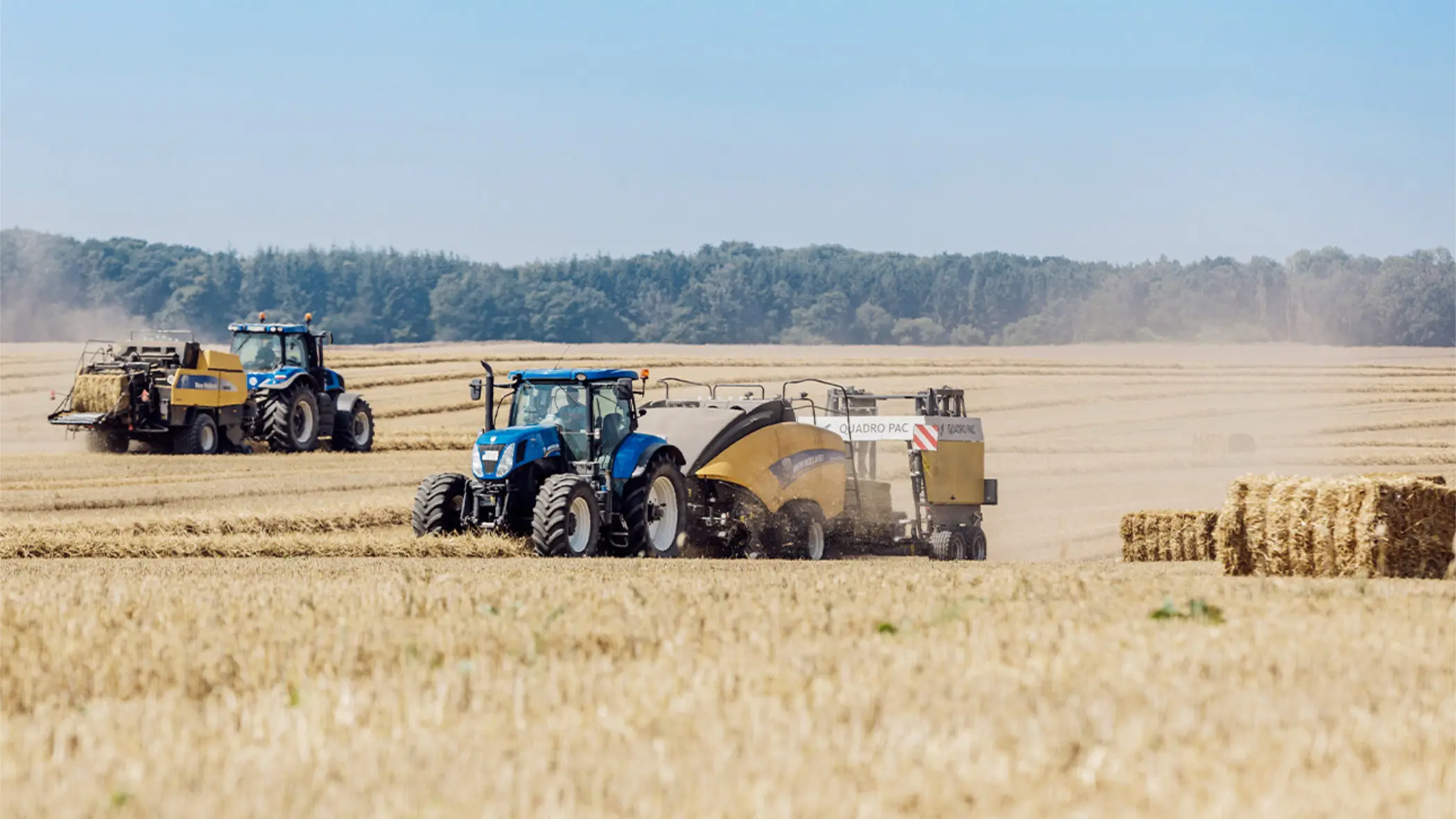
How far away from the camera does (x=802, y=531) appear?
17.9m

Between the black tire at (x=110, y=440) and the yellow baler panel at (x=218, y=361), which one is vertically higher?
the yellow baler panel at (x=218, y=361)

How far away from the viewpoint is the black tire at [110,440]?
1165 inches

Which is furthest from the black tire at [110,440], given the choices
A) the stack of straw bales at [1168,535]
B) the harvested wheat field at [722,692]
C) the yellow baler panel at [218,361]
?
the stack of straw bales at [1168,535]

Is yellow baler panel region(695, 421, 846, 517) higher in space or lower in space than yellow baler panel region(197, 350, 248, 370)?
lower

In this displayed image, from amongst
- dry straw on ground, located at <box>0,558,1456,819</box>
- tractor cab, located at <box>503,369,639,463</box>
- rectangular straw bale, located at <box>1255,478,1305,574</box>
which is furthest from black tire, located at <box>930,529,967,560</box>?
dry straw on ground, located at <box>0,558,1456,819</box>

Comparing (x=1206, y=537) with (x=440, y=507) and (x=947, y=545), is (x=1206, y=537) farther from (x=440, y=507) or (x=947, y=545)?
(x=440, y=507)

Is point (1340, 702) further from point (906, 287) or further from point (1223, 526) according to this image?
point (906, 287)

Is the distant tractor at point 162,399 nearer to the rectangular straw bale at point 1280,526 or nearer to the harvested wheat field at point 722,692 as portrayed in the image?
the harvested wheat field at point 722,692

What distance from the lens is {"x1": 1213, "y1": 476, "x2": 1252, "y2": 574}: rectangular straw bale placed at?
12258 mm

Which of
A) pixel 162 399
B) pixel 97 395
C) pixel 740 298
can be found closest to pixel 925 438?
pixel 162 399

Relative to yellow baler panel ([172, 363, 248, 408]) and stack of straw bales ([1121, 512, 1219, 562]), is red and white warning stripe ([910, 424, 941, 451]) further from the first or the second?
yellow baler panel ([172, 363, 248, 408])

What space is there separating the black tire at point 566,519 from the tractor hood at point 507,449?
13.9 inches

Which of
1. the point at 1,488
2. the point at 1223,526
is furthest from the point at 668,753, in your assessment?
the point at 1,488

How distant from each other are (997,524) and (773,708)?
21.6m
